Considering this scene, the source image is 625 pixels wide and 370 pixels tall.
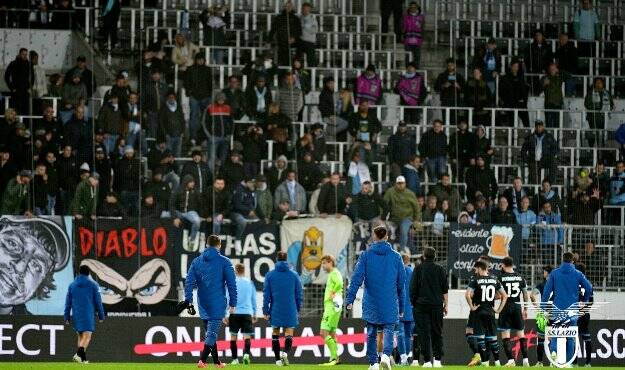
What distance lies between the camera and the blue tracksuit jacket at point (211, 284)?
22328 millimetres

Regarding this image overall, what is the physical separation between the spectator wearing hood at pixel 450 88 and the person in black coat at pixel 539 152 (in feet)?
6.59

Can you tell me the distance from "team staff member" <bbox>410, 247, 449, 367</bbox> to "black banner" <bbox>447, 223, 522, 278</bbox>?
20.1 ft

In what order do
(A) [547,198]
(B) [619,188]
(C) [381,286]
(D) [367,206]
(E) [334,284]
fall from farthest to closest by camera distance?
1. (B) [619,188]
2. (A) [547,198]
3. (D) [367,206]
4. (E) [334,284]
5. (C) [381,286]

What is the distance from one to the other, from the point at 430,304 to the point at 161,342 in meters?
6.89

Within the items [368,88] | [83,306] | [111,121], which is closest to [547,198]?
[368,88]

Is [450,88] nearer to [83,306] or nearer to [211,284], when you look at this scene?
[83,306]

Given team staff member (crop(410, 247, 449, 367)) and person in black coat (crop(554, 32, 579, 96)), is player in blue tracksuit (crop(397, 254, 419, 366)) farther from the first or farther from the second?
person in black coat (crop(554, 32, 579, 96))

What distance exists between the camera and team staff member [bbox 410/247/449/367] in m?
24.7

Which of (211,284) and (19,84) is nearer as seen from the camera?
(211,284)

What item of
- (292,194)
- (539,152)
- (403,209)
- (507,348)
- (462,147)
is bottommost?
(507,348)

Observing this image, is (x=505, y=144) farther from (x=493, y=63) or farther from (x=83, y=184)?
(x=83, y=184)

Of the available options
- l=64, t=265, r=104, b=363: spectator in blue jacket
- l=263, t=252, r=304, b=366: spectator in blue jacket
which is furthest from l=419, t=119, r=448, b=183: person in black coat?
l=64, t=265, r=104, b=363: spectator in blue jacket

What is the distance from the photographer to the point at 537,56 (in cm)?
3731

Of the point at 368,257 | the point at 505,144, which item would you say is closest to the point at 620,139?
the point at 505,144
